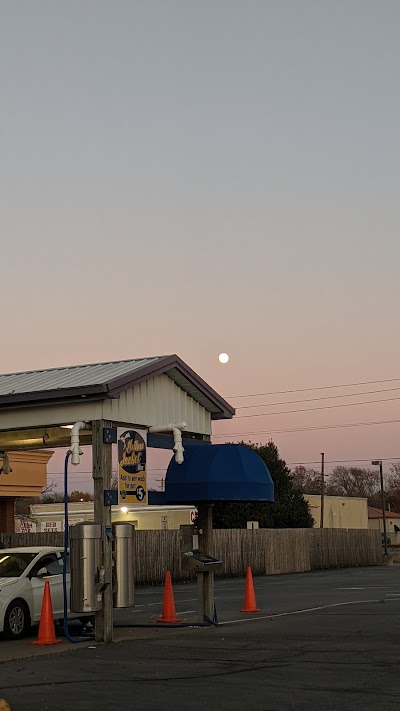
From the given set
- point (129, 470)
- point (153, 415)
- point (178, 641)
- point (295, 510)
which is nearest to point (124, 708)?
point (178, 641)

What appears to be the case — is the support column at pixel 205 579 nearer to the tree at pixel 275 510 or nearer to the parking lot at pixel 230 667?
the parking lot at pixel 230 667

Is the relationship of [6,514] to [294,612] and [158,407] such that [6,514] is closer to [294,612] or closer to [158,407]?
[294,612]

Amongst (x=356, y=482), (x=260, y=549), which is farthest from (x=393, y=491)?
(x=260, y=549)

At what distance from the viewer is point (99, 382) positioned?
17.6 metres

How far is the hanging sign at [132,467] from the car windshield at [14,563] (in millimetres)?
2948

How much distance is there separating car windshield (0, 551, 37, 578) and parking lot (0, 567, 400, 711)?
5.84ft

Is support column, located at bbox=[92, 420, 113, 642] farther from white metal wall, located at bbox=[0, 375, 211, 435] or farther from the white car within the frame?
the white car

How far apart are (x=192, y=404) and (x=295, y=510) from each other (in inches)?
2019

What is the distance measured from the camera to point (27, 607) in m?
19.1

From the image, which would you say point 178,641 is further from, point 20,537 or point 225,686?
point 20,537

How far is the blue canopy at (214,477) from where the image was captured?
19328 millimetres

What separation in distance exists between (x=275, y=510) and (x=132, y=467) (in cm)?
5278

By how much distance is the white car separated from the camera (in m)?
18.5

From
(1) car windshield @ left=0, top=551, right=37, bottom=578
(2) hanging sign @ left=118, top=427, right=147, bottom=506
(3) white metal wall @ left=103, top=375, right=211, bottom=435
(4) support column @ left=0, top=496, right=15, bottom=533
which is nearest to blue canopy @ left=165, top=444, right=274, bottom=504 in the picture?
(3) white metal wall @ left=103, top=375, right=211, bottom=435
